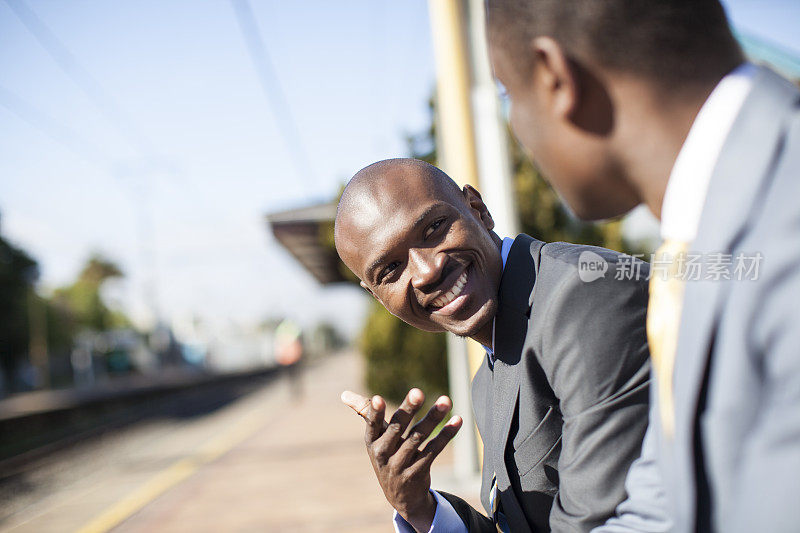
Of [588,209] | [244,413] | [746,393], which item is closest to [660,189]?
[588,209]

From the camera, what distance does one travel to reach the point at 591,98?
3.13ft

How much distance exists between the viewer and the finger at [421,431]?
4.59ft

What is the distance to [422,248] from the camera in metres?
1.52

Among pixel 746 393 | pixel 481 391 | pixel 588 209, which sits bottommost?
pixel 481 391

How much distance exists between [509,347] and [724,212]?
2.47ft

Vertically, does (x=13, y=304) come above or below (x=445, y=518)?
above

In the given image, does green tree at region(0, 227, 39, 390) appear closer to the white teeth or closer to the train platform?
the train platform

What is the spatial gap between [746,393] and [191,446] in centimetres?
1337

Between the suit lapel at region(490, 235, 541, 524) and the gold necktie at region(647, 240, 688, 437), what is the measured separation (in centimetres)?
51

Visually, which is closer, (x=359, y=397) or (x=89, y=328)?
(x=359, y=397)

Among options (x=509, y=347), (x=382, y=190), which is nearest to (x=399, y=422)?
(x=509, y=347)

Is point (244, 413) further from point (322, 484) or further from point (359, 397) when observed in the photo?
point (359, 397)

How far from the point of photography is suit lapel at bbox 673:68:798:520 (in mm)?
778

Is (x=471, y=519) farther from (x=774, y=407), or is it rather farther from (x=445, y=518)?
(x=774, y=407)
